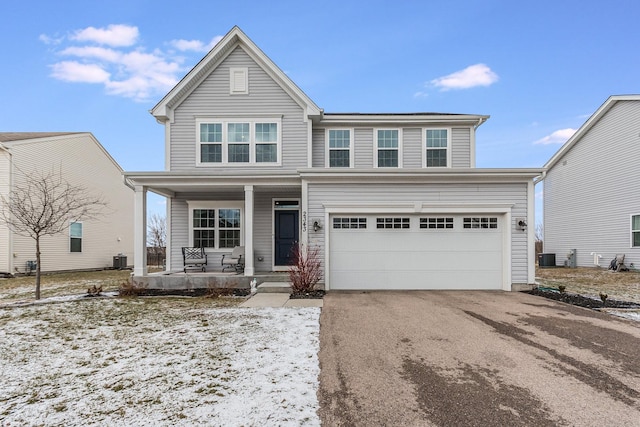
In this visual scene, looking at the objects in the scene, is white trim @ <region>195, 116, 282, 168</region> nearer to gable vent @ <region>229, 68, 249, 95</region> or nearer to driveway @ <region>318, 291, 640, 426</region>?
gable vent @ <region>229, 68, 249, 95</region>

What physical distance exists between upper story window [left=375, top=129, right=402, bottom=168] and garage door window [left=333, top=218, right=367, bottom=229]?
11.4 ft

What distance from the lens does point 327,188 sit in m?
9.84

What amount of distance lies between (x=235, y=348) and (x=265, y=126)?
8579mm

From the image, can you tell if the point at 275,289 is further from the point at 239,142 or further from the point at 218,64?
the point at 218,64

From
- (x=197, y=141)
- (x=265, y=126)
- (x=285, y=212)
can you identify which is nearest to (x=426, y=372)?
(x=285, y=212)

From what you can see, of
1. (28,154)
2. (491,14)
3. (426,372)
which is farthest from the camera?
(28,154)

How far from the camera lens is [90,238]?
1827cm

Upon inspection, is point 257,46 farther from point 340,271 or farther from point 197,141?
point 340,271

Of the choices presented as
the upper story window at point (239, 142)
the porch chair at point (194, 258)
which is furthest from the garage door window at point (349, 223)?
the porch chair at point (194, 258)

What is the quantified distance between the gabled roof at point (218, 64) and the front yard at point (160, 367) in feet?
23.6

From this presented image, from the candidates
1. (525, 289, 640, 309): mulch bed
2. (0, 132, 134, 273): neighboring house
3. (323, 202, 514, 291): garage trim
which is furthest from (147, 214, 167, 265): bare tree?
(525, 289, 640, 309): mulch bed

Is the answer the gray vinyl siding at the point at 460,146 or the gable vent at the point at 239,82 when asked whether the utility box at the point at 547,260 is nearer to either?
the gray vinyl siding at the point at 460,146

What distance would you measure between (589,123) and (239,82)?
16.8 m

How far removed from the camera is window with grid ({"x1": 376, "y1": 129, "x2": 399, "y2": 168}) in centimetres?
1254
